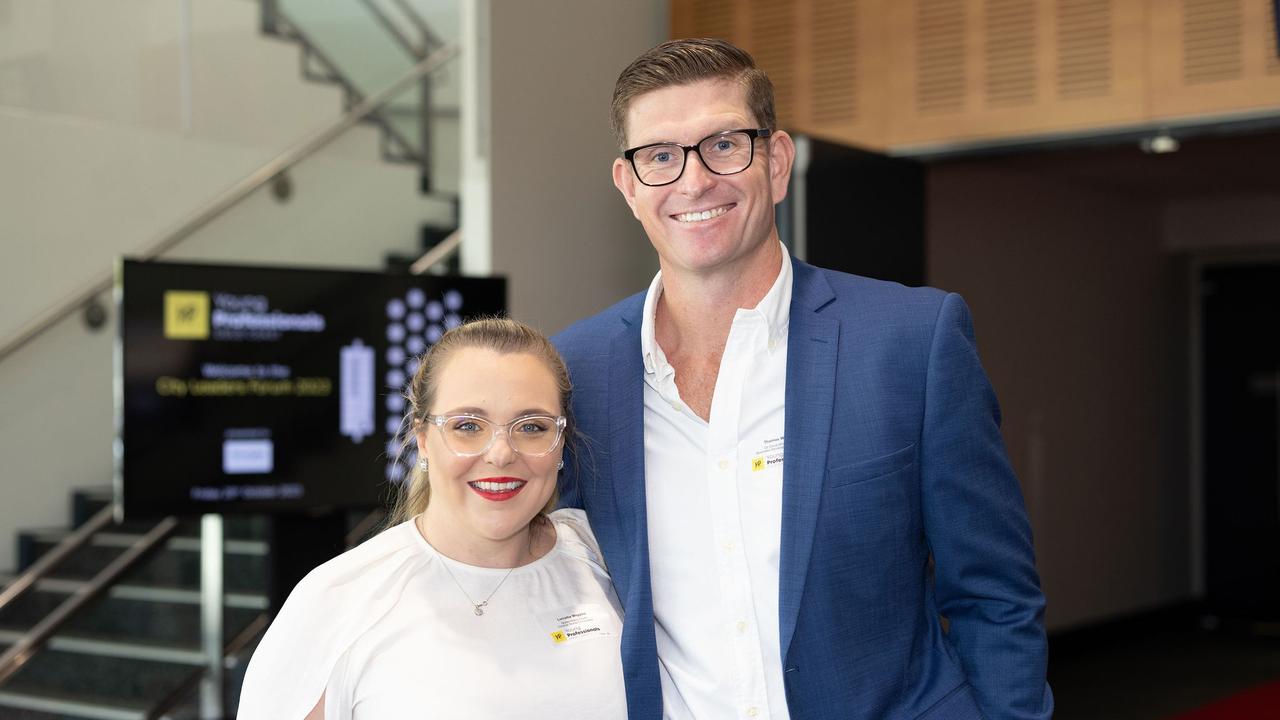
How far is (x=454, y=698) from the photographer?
5.77 feet

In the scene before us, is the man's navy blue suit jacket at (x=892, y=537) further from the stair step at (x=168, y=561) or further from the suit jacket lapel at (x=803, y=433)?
the stair step at (x=168, y=561)

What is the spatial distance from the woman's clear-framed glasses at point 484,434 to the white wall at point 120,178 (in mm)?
3310

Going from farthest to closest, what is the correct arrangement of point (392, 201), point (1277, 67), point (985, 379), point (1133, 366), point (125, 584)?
point (1133, 366) < point (392, 201) < point (125, 584) < point (1277, 67) < point (985, 379)

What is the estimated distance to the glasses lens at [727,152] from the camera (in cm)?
190

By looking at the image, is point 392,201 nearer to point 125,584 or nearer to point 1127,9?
point 125,584

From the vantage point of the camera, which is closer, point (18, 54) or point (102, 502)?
point (18, 54)

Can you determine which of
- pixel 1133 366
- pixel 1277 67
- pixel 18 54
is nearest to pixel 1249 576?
pixel 1133 366

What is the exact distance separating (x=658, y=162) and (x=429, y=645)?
72 centimetres

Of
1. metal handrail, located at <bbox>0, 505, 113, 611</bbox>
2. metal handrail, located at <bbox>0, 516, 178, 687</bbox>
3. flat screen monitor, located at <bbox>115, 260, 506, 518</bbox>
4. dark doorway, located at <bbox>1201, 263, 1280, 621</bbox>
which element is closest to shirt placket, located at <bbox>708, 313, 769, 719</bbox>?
→ flat screen monitor, located at <bbox>115, 260, 506, 518</bbox>

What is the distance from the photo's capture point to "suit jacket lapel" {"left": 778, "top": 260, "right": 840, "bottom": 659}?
5.94ft

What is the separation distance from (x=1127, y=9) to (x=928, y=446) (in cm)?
336

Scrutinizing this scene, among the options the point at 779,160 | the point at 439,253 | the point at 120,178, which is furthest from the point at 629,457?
the point at 120,178

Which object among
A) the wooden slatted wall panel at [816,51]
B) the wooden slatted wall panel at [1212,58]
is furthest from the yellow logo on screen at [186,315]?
the wooden slatted wall panel at [1212,58]

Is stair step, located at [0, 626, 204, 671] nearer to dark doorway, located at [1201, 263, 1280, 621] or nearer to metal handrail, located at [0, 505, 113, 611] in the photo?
metal handrail, located at [0, 505, 113, 611]
